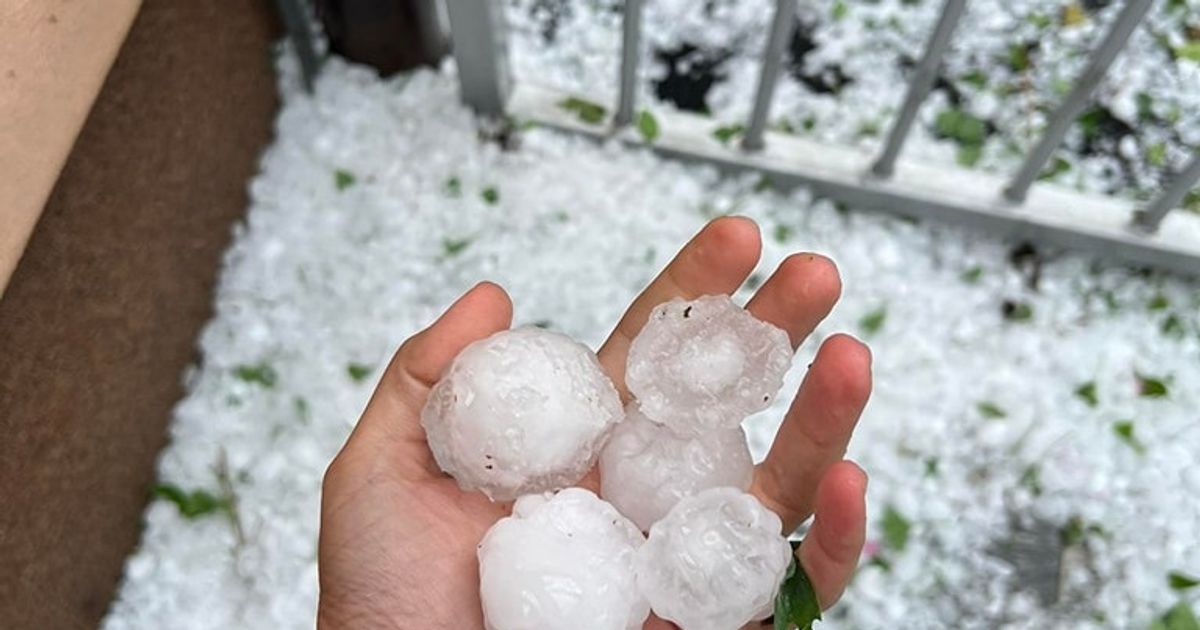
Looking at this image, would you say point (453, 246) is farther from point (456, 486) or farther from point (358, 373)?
point (456, 486)

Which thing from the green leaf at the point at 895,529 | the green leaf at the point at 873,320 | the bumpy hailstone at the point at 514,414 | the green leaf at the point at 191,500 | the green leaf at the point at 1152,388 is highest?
the bumpy hailstone at the point at 514,414

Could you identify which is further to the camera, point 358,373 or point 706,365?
point 358,373

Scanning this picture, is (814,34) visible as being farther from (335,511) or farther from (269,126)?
(335,511)

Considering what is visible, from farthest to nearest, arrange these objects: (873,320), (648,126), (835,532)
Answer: (648,126), (873,320), (835,532)

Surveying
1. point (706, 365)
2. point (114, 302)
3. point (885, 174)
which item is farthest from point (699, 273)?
point (114, 302)

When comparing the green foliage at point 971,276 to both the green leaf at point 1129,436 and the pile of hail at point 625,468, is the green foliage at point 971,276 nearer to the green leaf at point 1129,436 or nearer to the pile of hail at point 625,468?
the green leaf at point 1129,436

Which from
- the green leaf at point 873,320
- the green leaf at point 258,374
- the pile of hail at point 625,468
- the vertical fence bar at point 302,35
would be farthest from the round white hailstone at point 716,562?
the vertical fence bar at point 302,35

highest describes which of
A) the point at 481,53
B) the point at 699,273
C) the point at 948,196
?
the point at 699,273
